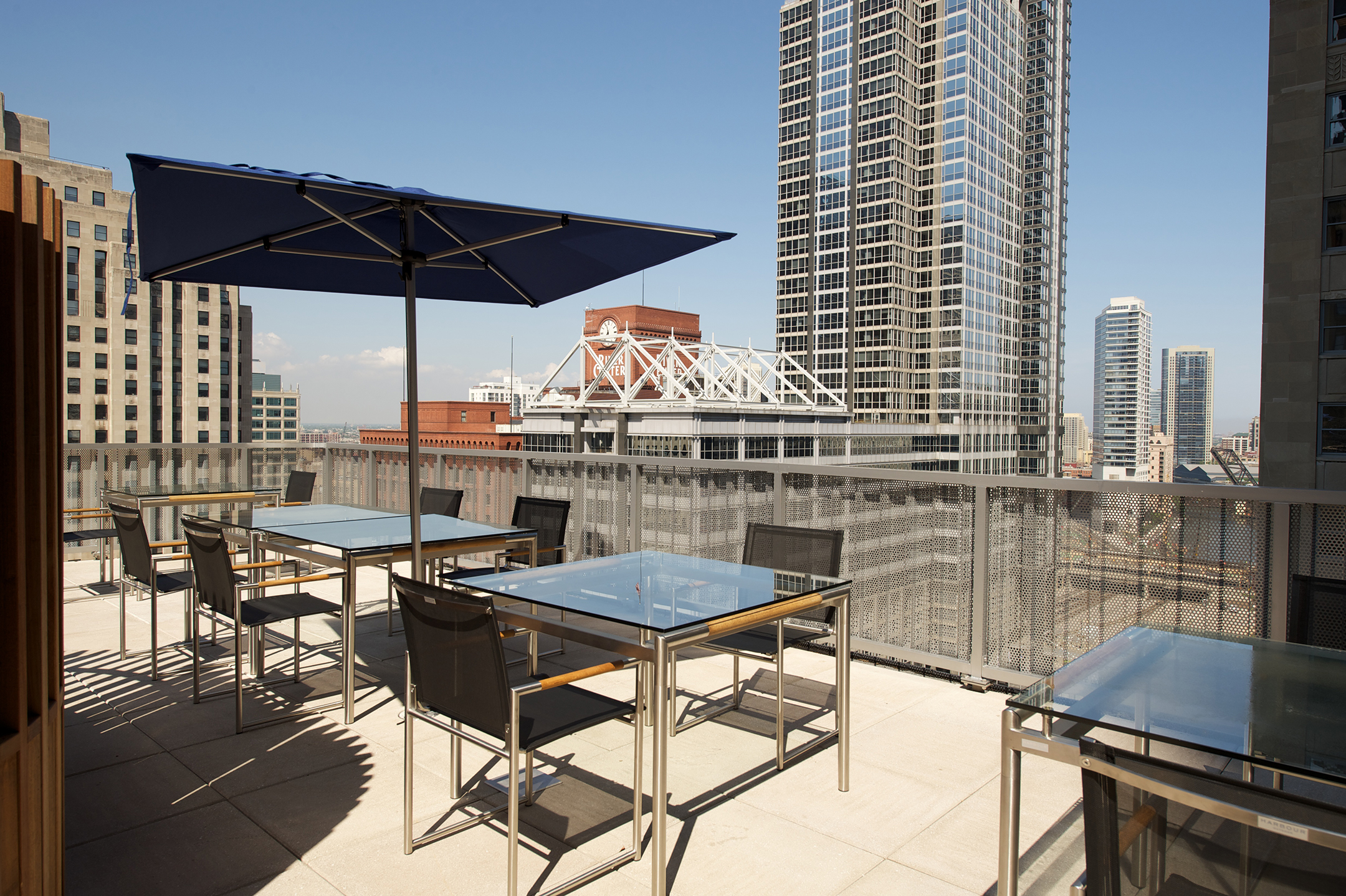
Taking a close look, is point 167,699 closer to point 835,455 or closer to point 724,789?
point 724,789

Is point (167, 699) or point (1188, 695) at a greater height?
point (1188, 695)

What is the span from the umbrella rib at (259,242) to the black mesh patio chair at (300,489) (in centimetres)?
336

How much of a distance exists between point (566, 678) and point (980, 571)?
2.99 m

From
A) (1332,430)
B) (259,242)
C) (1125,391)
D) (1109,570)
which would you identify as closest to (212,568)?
(259,242)

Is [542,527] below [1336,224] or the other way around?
below

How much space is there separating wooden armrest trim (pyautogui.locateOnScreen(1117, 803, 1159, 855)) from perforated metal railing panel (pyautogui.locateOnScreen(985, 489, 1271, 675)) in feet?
10.3

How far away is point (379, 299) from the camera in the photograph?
547cm

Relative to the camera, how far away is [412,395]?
159 inches

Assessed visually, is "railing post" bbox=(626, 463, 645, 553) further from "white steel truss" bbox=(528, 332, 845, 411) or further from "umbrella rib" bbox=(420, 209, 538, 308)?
"white steel truss" bbox=(528, 332, 845, 411)

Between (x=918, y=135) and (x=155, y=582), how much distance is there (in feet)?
407

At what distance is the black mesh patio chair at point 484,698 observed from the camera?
2.39m

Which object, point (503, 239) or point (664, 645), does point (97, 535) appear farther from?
point (664, 645)

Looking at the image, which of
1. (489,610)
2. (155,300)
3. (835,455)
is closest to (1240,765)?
(489,610)

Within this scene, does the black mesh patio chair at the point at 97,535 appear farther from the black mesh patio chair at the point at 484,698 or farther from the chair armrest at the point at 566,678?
the chair armrest at the point at 566,678
